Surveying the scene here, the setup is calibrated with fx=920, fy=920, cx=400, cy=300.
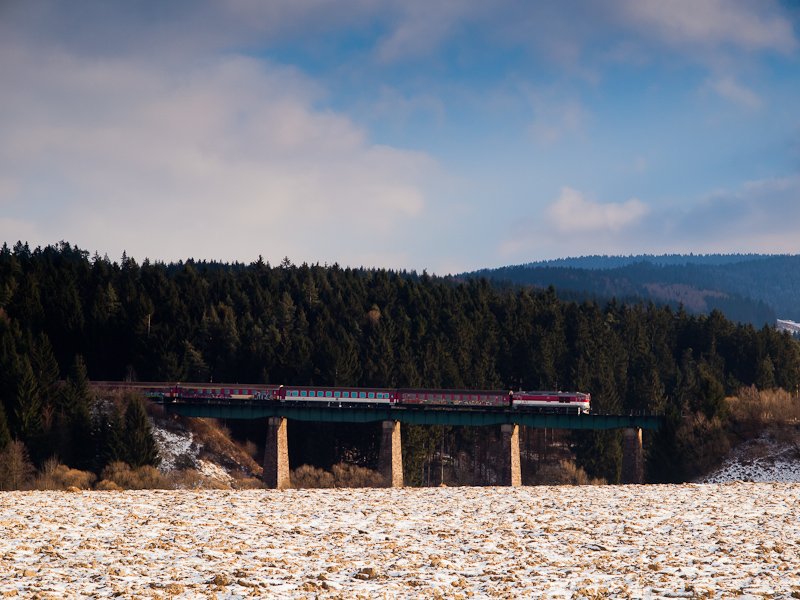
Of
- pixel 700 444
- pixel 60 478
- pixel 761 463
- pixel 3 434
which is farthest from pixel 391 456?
pixel 3 434

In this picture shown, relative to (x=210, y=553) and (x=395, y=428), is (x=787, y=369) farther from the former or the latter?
(x=210, y=553)

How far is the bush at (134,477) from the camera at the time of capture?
2719 inches

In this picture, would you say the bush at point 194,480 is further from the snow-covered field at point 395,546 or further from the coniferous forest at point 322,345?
the snow-covered field at point 395,546

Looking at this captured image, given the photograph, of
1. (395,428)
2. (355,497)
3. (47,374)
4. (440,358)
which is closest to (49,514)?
(355,497)

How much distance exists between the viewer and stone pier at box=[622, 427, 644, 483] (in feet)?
274

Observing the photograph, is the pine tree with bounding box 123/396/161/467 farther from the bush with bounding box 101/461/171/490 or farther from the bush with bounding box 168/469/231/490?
the bush with bounding box 168/469/231/490

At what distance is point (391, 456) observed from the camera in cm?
8638

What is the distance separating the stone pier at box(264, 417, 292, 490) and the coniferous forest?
1098 centimetres

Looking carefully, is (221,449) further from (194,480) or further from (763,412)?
(763,412)

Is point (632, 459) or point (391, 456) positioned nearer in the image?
point (632, 459)

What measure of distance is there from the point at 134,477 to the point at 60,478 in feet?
19.1

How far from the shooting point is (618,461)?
106 metres

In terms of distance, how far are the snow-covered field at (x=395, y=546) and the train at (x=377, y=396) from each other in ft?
174

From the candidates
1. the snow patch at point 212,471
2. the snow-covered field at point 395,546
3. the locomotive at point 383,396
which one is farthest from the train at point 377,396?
the snow-covered field at point 395,546
